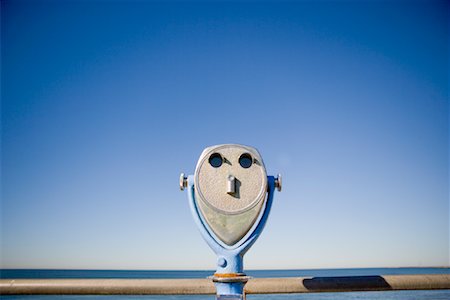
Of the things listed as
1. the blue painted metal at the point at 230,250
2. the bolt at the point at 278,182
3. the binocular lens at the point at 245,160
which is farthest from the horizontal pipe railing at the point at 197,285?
the binocular lens at the point at 245,160

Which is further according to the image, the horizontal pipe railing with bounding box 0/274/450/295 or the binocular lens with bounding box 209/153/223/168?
the binocular lens with bounding box 209/153/223/168

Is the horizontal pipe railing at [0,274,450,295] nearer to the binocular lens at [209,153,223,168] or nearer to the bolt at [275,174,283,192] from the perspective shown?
the bolt at [275,174,283,192]

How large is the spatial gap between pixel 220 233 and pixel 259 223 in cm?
25

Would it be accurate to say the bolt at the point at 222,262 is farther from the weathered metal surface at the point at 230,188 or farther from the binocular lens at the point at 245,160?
the binocular lens at the point at 245,160

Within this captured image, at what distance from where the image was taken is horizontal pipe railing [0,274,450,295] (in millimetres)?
2375

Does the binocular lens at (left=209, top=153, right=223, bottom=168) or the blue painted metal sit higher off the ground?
the binocular lens at (left=209, top=153, right=223, bottom=168)

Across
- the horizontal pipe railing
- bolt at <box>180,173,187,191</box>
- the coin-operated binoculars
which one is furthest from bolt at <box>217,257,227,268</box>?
bolt at <box>180,173,187,191</box>

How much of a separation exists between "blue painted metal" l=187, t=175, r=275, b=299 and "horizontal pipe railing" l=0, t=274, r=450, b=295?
0.30 ft

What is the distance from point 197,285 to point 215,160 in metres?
0.80

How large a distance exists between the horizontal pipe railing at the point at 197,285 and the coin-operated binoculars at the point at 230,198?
0.17 metres

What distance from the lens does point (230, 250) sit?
2562 millimetres

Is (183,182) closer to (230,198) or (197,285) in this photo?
(230,198)

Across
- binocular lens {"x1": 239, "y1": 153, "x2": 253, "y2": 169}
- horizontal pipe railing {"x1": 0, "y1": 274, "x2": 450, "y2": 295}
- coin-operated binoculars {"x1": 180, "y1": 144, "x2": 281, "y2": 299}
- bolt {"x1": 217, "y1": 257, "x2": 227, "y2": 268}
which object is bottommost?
horizontal pipe railing {"x1": 0, "y1": 274, "x2": 450, "y2": 295}

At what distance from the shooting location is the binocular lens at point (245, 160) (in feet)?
9.06
